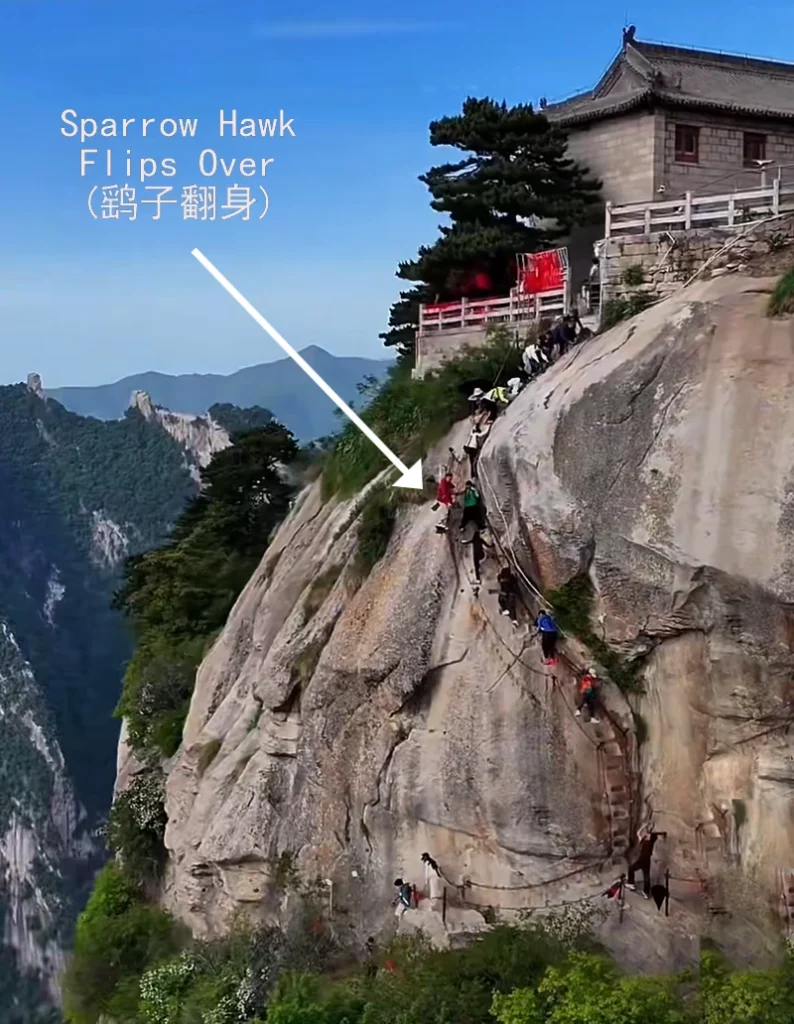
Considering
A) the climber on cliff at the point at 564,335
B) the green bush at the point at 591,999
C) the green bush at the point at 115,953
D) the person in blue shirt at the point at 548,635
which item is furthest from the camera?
the green bush at the point at 115,953

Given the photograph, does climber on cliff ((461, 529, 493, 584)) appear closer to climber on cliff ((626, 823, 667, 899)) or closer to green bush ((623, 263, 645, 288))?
climber on cliff ((626, 823, 667, 899))

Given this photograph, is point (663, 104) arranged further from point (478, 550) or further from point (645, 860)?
point (645, 860)

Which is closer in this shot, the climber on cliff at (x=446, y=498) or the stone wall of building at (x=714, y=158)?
the climber on cliff at (x=446, y=498)

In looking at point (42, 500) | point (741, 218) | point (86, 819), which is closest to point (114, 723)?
point (86, 819)

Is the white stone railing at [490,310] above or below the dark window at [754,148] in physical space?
below

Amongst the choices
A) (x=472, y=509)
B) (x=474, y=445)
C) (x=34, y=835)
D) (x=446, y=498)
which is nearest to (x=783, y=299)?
(x=474, y=445)

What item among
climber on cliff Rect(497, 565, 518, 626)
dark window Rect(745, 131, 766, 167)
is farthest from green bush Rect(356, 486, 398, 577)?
dark window Rect(745, 131, 766, 167)

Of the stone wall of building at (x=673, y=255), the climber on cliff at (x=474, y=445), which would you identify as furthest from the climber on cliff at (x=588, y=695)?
the stone wall of building at (x=673, y=255)

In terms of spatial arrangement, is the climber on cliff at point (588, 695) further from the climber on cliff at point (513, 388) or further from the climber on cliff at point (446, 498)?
the climber on cliff at point (513, 388)

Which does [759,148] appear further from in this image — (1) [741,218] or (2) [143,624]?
(2) [143,624]
